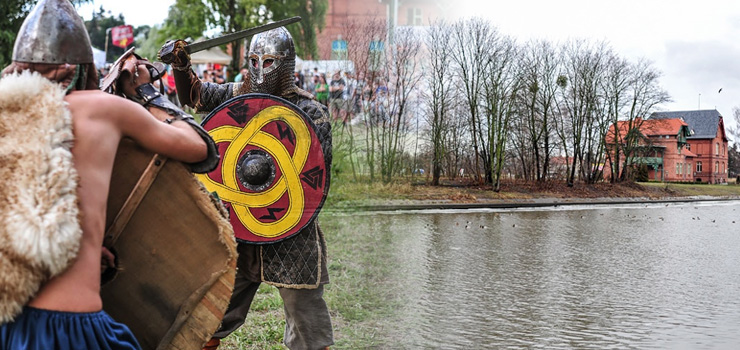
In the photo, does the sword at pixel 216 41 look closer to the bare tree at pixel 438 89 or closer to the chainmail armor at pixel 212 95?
the chainmail armor at pixel 212 95

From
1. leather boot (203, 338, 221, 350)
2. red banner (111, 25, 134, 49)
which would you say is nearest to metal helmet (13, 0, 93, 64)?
leather boot (203, 338, 221, 350)

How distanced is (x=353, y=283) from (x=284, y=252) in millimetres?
2569

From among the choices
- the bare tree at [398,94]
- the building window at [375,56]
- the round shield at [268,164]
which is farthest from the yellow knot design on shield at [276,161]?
the building window at [375,56]

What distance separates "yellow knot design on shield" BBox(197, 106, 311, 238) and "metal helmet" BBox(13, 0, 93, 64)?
4.33ft

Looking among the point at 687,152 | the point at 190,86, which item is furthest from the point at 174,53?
the point at 687,152

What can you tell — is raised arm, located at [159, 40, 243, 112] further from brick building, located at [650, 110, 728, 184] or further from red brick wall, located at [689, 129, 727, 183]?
red brick wall, located at [689, 129, 727, 183]

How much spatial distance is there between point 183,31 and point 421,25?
10108mm

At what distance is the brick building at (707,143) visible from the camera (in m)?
23.9

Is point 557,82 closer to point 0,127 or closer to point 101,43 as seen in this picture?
point 0,127

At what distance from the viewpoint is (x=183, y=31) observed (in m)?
21.9

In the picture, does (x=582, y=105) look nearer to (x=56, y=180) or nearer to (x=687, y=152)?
(x=687, y=152)

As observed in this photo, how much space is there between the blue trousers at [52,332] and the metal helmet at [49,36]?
1.93 feet

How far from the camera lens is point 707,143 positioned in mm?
24188

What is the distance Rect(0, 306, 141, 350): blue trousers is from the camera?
1.46 metres
